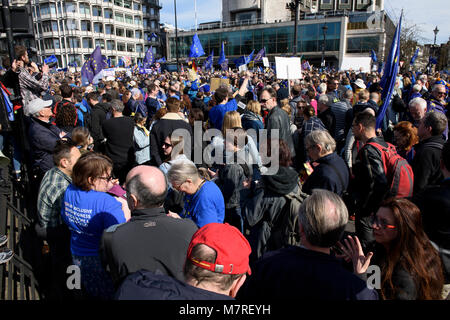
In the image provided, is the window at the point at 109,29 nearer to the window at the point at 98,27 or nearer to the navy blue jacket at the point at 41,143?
the window at the point at 98,27

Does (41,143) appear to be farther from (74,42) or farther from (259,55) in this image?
(74,42)

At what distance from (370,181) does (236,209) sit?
1.70 metres

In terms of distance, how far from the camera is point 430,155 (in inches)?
129

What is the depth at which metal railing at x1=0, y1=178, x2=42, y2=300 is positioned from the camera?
291cm

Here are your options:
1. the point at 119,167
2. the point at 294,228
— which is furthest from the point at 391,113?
the point at 119,167

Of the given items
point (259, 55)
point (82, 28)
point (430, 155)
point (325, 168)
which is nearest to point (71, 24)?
point (82, 28)

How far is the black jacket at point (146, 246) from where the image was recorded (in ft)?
6.30

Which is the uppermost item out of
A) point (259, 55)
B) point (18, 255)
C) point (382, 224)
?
point (259, 55)

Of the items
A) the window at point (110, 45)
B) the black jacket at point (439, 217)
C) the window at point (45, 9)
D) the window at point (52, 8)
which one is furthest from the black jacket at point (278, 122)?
the window at point (45, 9)

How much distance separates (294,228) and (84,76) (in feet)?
33.1

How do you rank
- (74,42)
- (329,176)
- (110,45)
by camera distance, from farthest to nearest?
(110,45)
(74,42)
(329,176)

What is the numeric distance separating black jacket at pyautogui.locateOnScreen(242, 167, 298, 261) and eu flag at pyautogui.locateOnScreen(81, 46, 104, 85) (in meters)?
9.47

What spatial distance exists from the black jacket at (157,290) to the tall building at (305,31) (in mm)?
43713
